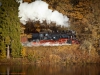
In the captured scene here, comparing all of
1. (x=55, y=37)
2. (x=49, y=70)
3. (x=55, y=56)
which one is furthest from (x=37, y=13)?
(x=49, y=70)

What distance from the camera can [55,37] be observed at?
13461 mm

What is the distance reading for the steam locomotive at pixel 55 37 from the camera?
43.8 feet

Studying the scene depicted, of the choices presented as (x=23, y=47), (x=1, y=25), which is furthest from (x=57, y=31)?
(x=1, y=25)

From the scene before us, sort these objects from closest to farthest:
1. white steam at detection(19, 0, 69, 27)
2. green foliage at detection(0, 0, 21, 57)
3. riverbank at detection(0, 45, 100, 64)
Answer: green foliage at detection(0, 0, 21, 57)
riverbank at detection(0, 45, 100, 64)
white steam at detection(19, 0, 69, 27)

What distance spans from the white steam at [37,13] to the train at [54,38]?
0.53 metres

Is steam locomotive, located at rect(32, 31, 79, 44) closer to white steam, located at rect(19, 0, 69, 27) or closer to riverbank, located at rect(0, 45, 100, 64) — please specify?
riverbank, located at rect(0, 45, 100, 64)

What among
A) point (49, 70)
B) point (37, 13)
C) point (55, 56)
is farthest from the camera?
point (37, 13)

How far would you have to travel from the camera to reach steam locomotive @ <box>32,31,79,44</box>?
13359mm

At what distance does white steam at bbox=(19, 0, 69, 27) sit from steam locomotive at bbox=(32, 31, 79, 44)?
53 cm

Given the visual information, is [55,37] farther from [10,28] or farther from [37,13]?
[10,28]

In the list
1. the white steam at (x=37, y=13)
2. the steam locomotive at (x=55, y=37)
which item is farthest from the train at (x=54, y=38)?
the white steam at (x=37, y=13)

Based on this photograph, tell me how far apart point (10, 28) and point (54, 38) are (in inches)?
81.5

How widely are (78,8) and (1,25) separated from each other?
3.66 m

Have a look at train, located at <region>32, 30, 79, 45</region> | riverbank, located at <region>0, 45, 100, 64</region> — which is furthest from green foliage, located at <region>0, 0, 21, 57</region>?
train, located at <region>32, 30, 79, 45</region>
